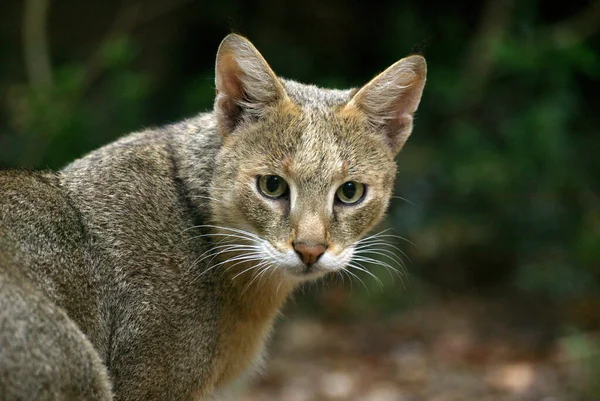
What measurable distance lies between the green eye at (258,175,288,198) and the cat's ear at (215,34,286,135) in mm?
405

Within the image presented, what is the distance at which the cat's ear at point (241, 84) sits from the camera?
15.0 ft

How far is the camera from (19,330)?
360 cm

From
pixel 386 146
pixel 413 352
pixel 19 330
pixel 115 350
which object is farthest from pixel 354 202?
pixel 413 352

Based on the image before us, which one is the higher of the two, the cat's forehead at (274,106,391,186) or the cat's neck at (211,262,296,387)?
the cat's forehead at (274,106,391,186)

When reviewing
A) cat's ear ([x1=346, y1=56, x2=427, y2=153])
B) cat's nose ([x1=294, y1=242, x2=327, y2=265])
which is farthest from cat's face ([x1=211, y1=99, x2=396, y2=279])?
cat's ear ([x1=346, y1=56, x2=427, y2=153])

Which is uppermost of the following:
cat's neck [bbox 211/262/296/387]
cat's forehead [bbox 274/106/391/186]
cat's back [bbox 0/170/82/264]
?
cat's forehead [bbox 274/106/391/186]

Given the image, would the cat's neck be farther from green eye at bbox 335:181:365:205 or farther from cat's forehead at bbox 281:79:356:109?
cat's forehead at bbox 281:79:356:109

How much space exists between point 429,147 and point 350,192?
4.30m

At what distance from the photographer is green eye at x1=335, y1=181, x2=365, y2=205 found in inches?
184

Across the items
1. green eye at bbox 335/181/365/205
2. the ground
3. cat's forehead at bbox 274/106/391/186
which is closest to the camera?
cat's forehead at bbox 274/106/391/186

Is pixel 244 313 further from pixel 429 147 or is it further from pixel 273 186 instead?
pixel 429 147

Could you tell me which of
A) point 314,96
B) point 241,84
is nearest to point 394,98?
point 314,96

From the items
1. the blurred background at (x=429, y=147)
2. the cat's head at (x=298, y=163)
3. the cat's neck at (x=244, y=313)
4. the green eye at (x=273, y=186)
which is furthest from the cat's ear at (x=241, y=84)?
the blurred background at (x=429, y=147)

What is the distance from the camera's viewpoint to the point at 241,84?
4.75m
